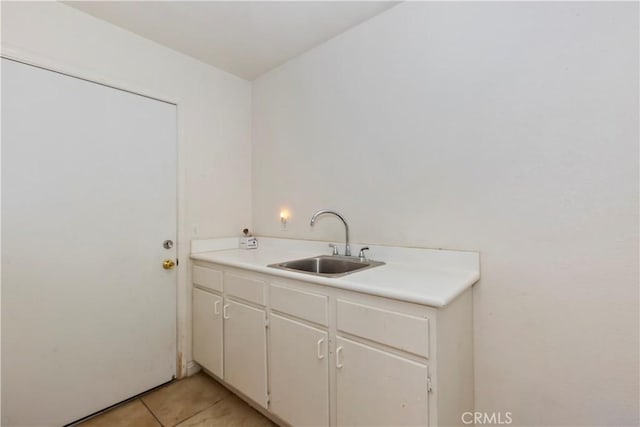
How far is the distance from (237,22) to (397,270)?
1.89 meters

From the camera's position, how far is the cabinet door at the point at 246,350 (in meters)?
1.64

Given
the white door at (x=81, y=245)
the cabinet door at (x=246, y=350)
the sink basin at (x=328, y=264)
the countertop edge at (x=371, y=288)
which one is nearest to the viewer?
the countertop edge at (x=371, y=288)

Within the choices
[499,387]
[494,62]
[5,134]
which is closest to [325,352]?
[499,387]

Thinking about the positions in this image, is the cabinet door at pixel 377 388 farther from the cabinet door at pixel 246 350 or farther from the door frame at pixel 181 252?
the door frame at pixel 181 252

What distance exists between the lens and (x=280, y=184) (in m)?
Result: 2.43

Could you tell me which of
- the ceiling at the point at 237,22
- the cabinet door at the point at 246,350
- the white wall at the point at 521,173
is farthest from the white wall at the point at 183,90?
the white wall at the point at 521,173

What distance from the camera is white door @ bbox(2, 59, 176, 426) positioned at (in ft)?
4.98

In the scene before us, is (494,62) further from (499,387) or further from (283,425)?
(283,425)

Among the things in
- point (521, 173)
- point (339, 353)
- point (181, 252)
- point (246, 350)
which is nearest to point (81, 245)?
point (181, 252)

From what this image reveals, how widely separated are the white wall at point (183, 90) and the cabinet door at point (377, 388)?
1.45 metres

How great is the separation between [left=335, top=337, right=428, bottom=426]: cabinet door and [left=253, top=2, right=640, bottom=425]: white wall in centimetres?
60

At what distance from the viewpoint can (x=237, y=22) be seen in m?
1.89

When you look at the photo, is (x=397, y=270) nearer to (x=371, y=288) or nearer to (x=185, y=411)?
(x=371, y=288)

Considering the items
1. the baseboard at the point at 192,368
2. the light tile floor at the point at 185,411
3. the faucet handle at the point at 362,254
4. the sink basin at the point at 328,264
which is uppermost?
the faucet handle at the point at 362,254
